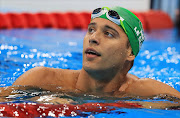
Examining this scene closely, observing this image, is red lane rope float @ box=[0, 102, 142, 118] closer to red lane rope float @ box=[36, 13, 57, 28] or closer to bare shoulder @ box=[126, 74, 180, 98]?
bare shoulder @ box=[126, 74, 180, 98]

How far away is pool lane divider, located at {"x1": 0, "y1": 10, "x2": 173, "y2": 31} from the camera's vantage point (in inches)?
385

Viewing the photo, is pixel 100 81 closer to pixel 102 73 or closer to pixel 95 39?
pixel 102 73

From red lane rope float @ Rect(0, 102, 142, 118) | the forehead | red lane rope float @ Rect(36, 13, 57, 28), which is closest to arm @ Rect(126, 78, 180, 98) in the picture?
red lane rope float @ Rect(0, 102, 142, 118)

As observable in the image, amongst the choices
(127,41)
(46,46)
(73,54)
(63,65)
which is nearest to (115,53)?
(127,41)

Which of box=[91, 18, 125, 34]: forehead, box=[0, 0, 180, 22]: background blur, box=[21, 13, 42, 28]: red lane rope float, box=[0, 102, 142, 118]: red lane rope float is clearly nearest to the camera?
box=[0, 102, 142, 118]: red lane rope float

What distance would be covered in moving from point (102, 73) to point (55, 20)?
808 centimetres

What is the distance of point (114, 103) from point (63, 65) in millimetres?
2279

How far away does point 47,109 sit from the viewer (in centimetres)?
236

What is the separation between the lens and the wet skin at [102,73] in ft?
8.52

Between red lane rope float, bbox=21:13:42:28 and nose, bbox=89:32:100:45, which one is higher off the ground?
red lane rope float, bbox=21:13:42:28

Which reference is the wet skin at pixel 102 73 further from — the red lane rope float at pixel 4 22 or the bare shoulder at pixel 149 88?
the red lane rope float at pixel 4 22

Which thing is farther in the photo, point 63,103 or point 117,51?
point 117,51

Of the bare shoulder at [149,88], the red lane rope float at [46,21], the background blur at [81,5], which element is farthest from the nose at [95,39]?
the background blur at [81,5]

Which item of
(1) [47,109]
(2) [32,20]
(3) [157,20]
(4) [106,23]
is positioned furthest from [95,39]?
(3) [157,20]
